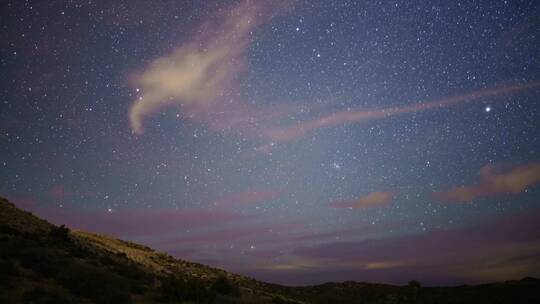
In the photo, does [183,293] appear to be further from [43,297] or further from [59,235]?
[59,235]

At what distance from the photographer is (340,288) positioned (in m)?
47.7

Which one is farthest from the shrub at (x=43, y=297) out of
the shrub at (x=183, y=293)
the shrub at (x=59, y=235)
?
the shrub at (x=59, y=235)

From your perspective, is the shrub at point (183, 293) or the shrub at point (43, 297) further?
the shrub at point (183, 293)

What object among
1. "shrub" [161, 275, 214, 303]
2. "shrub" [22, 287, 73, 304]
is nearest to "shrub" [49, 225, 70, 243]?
"shrub" [161, 275, 214, 303]

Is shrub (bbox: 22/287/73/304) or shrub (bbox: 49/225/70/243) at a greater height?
shrub (bbox: 49/225/70/243)

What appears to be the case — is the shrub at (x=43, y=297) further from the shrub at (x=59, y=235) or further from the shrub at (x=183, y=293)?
the shrub at (x=59, y=235)

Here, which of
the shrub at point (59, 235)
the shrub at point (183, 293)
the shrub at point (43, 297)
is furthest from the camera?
the shrub at point (59, 235)

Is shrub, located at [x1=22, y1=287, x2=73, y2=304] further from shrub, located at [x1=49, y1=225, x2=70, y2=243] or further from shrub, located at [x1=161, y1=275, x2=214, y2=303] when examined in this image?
shrub, located at [x1=49, y1=225, x2=70, y2=243]

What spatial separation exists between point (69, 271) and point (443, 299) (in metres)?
36.0

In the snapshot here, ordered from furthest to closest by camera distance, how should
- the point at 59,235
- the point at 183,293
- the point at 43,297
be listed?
1. the point at 59,235
2. the point at 183,293
3. the point at 43,297

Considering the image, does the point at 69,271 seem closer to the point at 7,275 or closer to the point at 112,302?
the point at 7,275

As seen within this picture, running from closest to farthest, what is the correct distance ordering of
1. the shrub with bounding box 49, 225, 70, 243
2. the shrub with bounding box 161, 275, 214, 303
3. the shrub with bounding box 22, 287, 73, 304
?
the shrub with bounding box 22, 287, 73, 304 → the shrub with bounding box 161, 275, 214, 303 → the shrub with bounding box 49, 225, 70, 243

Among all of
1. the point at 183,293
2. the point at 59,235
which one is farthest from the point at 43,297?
the point at 59,235

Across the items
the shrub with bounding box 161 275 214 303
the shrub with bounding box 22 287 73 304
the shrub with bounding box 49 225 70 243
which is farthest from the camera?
the shrub with bounding box 49 225 70 243
